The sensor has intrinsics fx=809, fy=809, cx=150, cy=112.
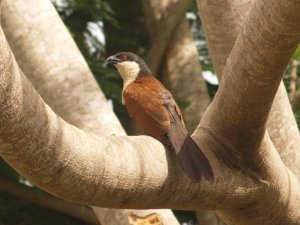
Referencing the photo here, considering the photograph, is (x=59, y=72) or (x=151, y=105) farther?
(x=59, y=72)

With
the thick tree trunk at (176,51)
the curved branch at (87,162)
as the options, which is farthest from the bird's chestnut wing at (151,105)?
the thick tree trunk at (176,51)

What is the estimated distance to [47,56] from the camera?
15.6ft

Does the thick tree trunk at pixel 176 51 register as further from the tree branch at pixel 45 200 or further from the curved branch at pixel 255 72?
the curved branch at pixel 255 72

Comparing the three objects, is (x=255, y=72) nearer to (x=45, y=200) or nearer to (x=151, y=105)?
(x=151, y=105)

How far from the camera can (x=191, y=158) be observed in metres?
3.32

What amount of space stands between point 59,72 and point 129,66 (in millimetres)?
895

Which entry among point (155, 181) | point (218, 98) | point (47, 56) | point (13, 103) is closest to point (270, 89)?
point (218, 98)

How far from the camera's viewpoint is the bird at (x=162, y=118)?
3377 mm

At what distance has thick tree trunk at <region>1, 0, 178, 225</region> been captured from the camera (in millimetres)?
4688

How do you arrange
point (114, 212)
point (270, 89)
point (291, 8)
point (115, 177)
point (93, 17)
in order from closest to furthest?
point (291, 8)
point (115, 177)
point (270, 89)
point (114, 212)
point (93, 17)

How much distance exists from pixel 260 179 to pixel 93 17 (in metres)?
3.22

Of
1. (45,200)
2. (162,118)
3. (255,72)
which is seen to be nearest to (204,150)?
(255,72)

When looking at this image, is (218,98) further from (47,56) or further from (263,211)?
(47,56)

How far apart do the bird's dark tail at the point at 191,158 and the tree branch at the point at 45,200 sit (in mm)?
2101
